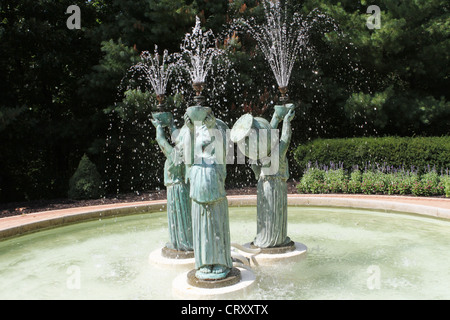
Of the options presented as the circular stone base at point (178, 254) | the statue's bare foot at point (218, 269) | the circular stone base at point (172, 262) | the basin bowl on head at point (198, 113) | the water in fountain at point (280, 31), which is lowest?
the circular stone base at point (172, 262)

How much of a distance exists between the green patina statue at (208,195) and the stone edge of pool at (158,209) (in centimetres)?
455

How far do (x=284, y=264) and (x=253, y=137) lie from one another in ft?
5.06

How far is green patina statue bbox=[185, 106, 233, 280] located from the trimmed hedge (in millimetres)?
8342

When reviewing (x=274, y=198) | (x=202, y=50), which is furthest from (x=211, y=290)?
(x=202, y=50)

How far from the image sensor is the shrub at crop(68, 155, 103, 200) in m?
11.0

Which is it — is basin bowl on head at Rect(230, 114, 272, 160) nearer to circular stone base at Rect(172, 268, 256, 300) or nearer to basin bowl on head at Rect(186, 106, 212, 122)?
basin bowl on head at Rect(186, 106, 212, 122)

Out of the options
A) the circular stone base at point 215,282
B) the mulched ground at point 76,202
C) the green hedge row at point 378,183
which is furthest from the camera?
the mulched ground at point 76,202

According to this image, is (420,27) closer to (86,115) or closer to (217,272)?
(86,115)

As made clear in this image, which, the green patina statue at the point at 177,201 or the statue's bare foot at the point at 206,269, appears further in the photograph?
the green patina statue at the point at 177,201

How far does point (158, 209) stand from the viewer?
9.02m

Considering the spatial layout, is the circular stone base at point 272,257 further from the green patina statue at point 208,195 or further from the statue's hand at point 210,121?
the statue's hand at point 210,121

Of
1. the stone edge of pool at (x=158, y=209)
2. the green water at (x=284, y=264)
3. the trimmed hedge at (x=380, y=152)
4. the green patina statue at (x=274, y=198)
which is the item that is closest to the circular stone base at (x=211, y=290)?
Answer: the green water at (x=284, y=264)

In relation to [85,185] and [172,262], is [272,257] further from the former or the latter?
[85,185]

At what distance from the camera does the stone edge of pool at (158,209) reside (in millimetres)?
7340
